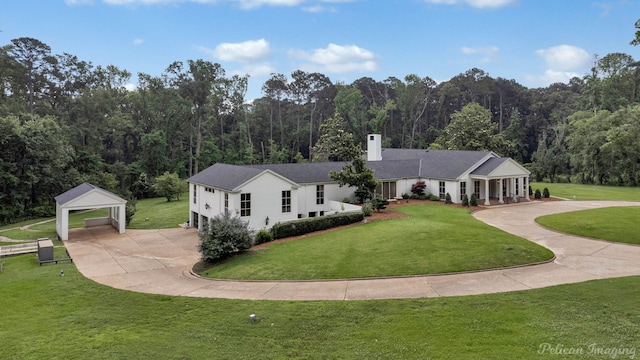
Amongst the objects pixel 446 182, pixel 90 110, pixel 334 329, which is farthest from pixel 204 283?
pixel 90 110

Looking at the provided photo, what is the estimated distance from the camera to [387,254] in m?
17.5

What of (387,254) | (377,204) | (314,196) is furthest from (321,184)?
(387,254)

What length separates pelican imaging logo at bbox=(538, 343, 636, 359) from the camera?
321 inches

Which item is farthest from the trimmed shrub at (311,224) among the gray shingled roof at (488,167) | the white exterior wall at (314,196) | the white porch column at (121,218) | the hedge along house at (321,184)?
the gray shingled roof at (488,167)

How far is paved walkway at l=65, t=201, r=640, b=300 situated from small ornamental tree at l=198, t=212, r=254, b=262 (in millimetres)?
1429

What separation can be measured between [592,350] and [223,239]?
1523 cm

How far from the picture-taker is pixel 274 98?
73.2 metres

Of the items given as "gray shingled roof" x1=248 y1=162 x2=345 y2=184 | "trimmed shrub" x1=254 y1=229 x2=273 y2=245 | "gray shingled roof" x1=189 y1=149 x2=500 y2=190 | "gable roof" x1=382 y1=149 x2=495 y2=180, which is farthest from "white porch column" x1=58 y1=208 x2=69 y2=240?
"gable roof" x1=382 y1=149 x2=495 y2=180

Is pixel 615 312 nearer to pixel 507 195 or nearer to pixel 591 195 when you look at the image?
pixel 507 195

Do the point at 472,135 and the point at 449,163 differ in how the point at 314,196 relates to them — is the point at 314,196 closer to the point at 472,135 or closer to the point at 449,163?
the point at 449,163

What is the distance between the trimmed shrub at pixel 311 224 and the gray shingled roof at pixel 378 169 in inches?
174

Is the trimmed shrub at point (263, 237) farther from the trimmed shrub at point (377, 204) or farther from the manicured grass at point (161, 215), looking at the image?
the manicured grass at point (161, 215)

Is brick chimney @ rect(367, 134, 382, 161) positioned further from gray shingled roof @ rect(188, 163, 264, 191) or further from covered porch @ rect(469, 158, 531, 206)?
gray shingled roof @ rect(188, 163, 264, 191)

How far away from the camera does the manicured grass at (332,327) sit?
354 inches
